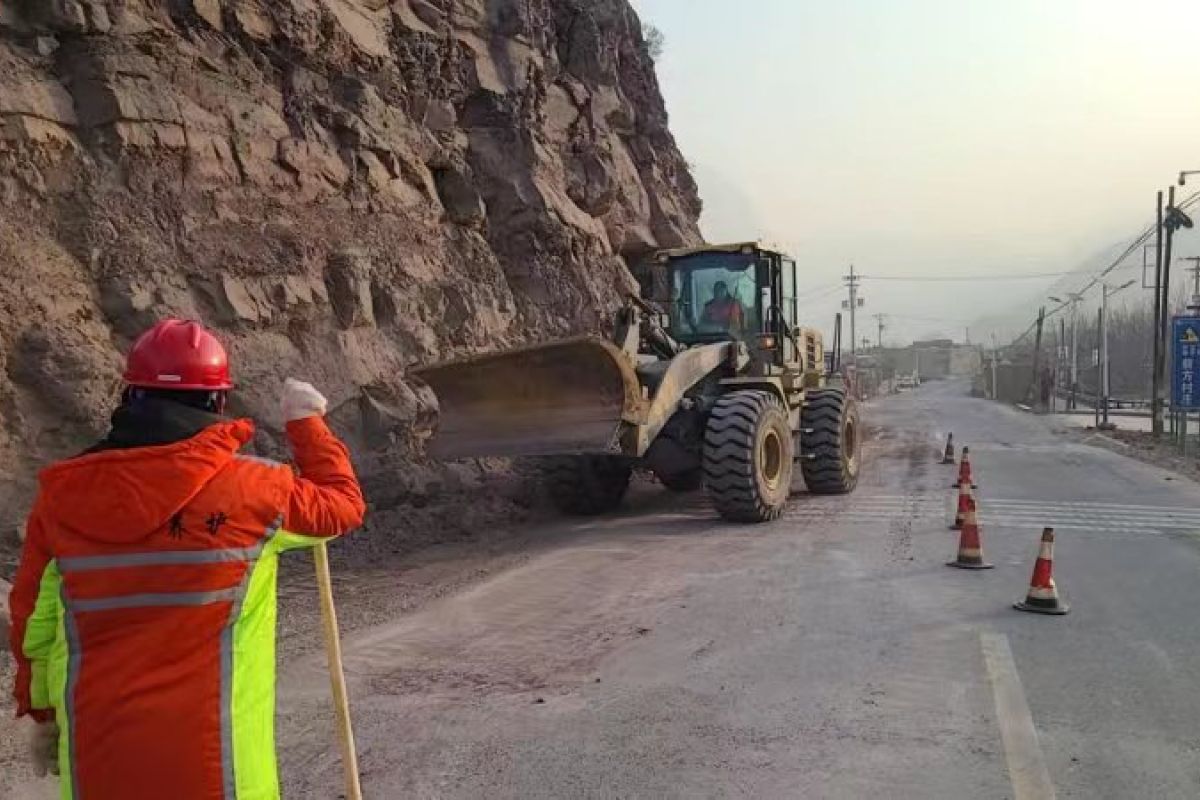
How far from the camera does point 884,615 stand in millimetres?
7418

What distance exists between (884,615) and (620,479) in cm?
611

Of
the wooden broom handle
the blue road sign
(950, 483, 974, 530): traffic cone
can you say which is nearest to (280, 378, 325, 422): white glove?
the wooden broom handle

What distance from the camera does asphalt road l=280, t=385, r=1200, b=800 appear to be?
461 centimetres

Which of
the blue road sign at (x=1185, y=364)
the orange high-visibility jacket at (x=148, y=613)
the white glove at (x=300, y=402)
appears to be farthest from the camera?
the blue road sign at (x=1185, y=364)

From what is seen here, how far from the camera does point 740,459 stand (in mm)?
11203

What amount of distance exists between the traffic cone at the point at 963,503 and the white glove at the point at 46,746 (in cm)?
841

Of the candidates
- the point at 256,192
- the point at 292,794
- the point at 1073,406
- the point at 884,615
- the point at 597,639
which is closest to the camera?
the point at 292,794

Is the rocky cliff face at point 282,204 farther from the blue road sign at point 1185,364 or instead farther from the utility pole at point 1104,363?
the utility pole at point 1104,363

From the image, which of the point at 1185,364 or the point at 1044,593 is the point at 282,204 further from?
the point at 1185,364

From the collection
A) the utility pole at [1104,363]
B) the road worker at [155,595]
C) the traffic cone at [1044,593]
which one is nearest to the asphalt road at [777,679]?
the traffic cone at [1044,593]

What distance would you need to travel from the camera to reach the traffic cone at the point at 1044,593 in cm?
753

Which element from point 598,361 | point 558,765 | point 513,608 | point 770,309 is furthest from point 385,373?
point 558,765

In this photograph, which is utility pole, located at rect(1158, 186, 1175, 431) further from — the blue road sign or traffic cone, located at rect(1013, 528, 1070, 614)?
traffic cone, located at rect(1013, 528, 1070, 614)

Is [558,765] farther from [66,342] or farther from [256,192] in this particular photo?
[256,192]
